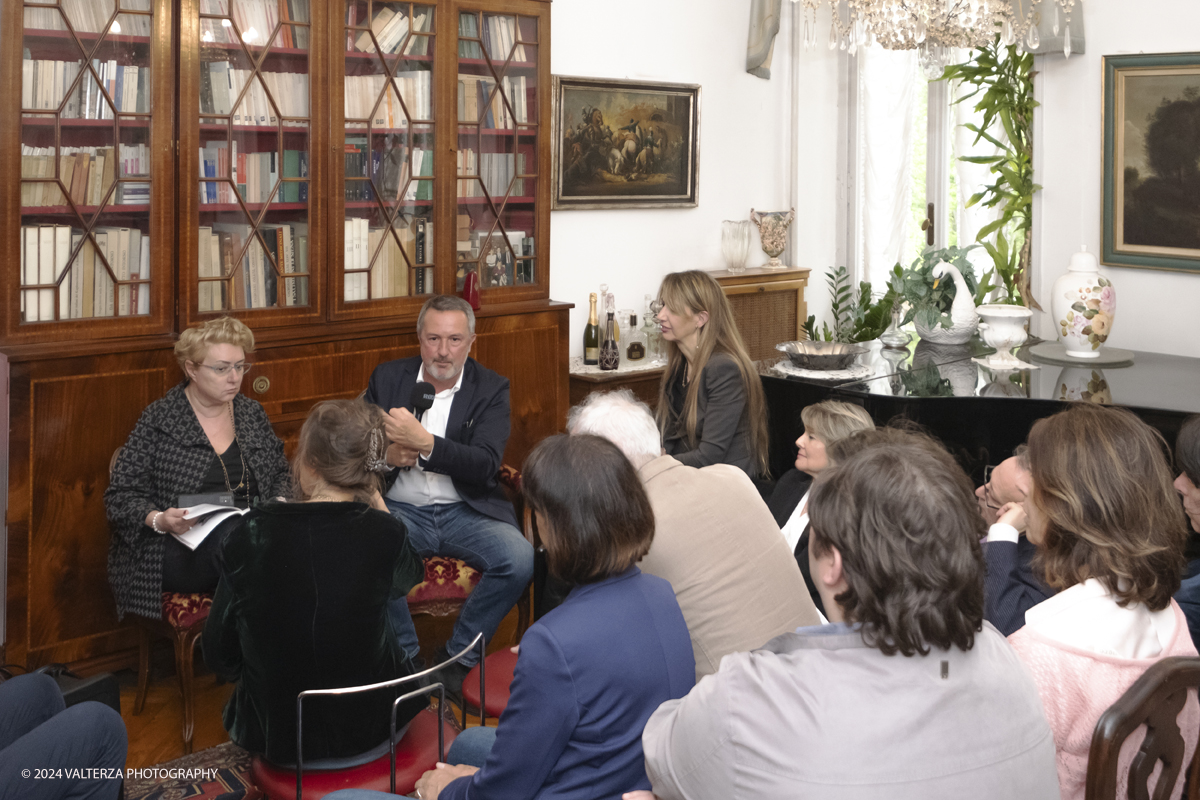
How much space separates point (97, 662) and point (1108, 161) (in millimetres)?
4883

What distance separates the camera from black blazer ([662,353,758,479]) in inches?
154

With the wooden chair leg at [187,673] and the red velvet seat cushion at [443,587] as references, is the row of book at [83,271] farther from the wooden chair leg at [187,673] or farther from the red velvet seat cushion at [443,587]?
the red velvet seat cushion at [443,587]

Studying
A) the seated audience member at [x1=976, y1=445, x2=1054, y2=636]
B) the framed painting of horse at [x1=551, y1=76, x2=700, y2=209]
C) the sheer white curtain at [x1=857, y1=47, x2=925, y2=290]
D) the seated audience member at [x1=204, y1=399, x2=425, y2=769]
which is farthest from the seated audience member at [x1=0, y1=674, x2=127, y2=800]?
the sheer white curtain at [x1=857, y1=47, x2=925, y2=290]

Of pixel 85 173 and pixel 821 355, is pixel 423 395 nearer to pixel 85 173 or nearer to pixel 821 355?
pixel 85 173

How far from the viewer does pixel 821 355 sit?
14.2 feet

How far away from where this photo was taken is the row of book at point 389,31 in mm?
4125

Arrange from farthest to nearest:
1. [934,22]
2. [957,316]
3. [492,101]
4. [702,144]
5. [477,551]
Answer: [702,144], [957,316], [492,101], [934,22], [477,551]

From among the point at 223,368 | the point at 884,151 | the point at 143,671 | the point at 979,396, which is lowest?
the point at 143,671

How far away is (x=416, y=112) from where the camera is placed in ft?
14.3

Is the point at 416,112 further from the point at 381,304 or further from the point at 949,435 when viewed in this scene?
the point at 949,435

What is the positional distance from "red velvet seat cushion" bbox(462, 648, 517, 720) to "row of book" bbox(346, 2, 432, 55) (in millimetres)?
2502

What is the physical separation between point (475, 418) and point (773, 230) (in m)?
2.98

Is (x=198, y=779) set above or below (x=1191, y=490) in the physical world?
below

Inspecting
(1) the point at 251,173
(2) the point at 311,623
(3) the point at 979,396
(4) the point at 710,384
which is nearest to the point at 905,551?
(2) the point at 311,623
